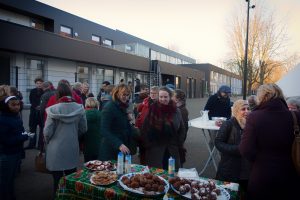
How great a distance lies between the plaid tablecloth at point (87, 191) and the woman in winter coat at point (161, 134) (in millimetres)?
643

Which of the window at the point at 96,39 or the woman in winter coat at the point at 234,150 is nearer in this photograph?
the woman in winter coat at the point at 234,150

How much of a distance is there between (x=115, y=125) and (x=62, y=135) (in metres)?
0.82

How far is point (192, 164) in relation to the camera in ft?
21.4

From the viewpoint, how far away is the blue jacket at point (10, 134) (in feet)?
11.4

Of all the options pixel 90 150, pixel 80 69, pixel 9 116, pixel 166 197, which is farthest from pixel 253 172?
pixel 80 69

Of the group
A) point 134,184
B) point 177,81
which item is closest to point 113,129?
point 134,184

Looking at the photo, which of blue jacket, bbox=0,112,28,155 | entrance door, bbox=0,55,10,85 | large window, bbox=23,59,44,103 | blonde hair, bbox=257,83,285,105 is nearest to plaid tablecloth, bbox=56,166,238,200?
blonde hair, bbox=257,83,285,105

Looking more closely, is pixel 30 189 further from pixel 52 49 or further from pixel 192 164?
pixel 52 49

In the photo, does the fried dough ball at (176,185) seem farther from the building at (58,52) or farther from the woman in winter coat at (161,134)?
the building at (58,52)

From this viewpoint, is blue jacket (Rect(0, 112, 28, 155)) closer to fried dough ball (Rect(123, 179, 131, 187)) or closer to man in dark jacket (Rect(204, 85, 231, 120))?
fried dough ball (Rect(123, 179, 131, 187))

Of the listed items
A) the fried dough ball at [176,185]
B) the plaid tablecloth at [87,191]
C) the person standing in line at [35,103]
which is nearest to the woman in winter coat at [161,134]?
the plaid tablecloth at [87,191]

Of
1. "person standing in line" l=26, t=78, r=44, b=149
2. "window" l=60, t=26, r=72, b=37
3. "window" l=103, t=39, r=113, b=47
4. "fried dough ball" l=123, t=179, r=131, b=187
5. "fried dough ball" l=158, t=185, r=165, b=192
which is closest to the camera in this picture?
"fried dough ball" l=158, t=185, r=165, b=192

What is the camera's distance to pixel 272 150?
245cm

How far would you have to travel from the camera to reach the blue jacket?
348 centimetres
